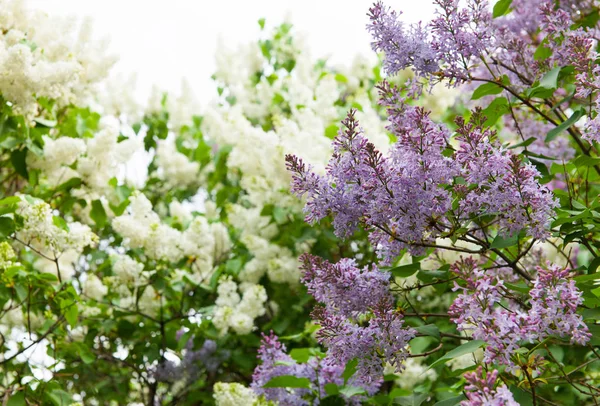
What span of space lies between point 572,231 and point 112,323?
73.5 inches

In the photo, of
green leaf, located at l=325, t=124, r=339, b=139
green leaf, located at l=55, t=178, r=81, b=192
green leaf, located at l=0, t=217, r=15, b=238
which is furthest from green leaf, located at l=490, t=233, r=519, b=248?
green leaf, located at l=55, t=178, r=81, b=192

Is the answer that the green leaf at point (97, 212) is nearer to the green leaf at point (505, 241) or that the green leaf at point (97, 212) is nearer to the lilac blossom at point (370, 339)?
the lilac blossom at point (370, 339)

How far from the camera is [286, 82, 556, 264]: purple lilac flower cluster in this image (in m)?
1.29

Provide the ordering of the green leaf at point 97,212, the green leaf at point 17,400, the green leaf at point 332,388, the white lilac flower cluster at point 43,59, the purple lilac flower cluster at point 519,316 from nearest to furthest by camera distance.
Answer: the purple lilac flower cluster at point 519,316
the green leaf at point 332,388
the green leaf at point 17,400
the white lilac flower cluster at point 43,59
the green leaf at point 97,212

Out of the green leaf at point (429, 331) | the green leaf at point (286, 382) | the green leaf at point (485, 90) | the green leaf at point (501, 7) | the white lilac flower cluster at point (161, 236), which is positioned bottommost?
the green leaf at point (429, 331)

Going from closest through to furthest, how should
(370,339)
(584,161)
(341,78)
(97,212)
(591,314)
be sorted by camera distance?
(591,314) → (370,339) → (584,161) → (97,212) → (341,78)

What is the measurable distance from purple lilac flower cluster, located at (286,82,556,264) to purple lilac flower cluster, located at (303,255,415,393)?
0.08 meters

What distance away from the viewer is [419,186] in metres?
1.34

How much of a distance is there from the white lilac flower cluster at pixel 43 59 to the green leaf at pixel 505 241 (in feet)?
5.43

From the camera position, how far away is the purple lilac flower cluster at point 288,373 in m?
2.08

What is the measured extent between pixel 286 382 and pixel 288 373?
12cm

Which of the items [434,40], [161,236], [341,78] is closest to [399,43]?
[434,40]

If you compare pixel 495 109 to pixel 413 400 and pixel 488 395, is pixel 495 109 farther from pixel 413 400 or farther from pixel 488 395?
pixel 488 395

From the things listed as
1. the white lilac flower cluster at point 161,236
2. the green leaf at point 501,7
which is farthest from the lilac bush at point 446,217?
the white lilac flower cluster at point 161,236
